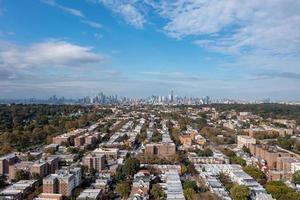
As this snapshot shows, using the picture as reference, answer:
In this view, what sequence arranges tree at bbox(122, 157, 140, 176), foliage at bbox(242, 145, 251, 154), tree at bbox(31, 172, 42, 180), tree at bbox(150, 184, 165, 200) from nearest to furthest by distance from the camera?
tree at bbox(150, 184, 165, 200), tree at bbox(31, 172, 42, 180), tree at bbox(122, 157, 140, 176), foliage at bbox(242, 145, 251, 154)

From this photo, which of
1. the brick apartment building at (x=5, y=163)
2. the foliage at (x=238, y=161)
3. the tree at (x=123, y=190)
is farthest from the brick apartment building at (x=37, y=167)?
the foliage at (x=238, y=161)

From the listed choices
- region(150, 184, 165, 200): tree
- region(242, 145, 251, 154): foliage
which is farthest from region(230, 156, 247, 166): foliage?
region(150, 184, 165, 200): tree

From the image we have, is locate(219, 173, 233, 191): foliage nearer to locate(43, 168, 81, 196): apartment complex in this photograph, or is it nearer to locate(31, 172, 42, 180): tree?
locate(43, 168, 81, 196): apartment complex

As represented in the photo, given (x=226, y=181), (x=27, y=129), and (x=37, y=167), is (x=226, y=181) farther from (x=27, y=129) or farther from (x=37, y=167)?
(x=27, y=129)

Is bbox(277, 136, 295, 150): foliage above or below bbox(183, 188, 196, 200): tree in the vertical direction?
above

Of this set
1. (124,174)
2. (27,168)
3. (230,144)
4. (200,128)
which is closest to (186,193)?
(124,174)
